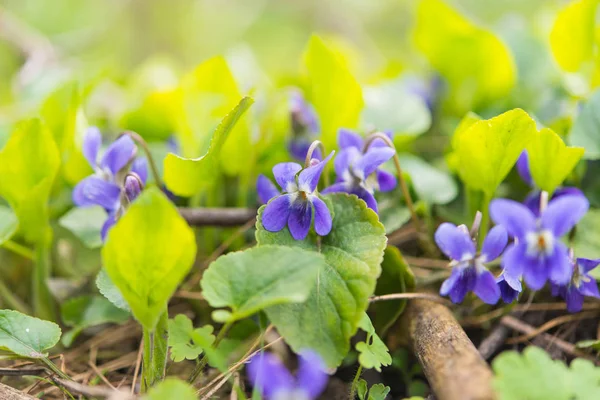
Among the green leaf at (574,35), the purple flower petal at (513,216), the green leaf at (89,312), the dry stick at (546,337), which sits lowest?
the green leaf at (89,312)

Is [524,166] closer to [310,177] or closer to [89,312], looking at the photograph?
[310,177]

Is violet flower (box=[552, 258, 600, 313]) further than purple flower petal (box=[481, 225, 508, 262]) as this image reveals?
Yes

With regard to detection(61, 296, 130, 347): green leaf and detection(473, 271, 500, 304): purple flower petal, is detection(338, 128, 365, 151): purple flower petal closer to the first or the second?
detection(473, 271, 500, 304): purple flower petal

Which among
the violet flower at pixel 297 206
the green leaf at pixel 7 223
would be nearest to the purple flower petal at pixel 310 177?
the violet flower at pixel 297 206

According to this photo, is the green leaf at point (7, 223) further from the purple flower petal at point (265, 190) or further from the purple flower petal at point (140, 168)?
the purple flower petal at point (265, 190)

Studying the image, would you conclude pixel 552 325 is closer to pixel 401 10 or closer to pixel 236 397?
pixel 236 397

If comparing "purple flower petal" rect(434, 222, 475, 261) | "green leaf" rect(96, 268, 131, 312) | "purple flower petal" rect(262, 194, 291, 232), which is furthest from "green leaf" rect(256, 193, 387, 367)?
"green leaf" rect(96, 268, 131, 312)
